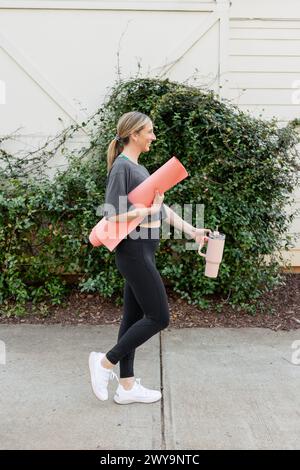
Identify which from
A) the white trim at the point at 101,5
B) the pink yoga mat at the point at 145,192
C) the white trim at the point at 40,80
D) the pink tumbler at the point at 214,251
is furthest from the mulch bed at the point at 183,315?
the white trim at the point at 101,5

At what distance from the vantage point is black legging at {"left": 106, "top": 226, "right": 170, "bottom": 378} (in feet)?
8.88

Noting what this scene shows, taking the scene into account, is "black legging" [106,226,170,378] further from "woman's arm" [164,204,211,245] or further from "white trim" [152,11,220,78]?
"white trim" [152,11,220,78]

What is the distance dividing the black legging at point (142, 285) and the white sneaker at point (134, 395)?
0.78 feet

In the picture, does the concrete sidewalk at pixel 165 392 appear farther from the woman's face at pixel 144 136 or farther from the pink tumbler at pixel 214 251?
the woman's face at pixel 144 136

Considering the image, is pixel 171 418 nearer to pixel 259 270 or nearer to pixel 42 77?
pixel 259 270

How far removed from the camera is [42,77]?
4891mm

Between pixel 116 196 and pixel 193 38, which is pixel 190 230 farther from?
pixel 193 38

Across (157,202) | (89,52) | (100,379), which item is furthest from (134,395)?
(89,52)

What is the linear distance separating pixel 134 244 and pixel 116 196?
296mm

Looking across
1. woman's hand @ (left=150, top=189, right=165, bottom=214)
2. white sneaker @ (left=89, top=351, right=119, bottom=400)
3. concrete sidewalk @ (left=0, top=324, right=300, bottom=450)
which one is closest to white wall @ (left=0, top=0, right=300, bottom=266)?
concrete sidewalk @ (left=0, top=324, right=300, bottom=450)

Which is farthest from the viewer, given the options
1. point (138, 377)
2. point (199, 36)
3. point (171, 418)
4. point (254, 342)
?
point (199, 36)

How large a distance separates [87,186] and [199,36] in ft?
6.42

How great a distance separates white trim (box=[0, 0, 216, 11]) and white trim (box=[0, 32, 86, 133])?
37 centimetres

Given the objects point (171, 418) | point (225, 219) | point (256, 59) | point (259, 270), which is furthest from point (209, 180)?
point (171, 418)
